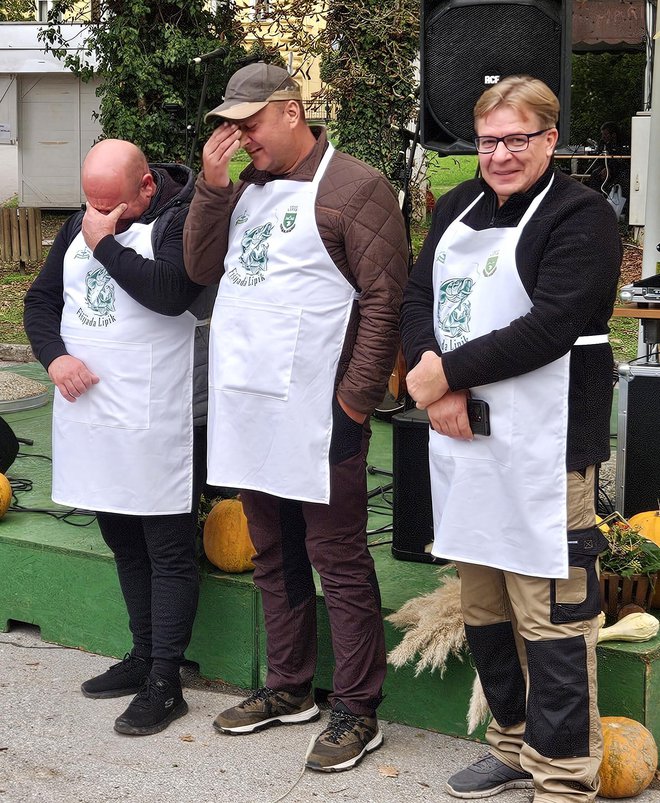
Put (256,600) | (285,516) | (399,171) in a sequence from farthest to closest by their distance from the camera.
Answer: (399,171), (256,600), (285,516)

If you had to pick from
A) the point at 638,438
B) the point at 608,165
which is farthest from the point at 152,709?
A: the point at 608,165

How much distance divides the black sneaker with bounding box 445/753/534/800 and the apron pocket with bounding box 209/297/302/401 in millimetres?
1166

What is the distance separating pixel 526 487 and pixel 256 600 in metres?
1.39

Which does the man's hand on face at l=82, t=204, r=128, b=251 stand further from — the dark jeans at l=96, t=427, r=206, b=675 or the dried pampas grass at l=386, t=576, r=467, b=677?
the dried pampas grass at l=386, t=576, r=467, b=677

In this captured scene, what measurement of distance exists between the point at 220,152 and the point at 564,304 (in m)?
1.06

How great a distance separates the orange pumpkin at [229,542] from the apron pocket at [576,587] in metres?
1.37

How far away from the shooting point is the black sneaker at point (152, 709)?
3.57 m

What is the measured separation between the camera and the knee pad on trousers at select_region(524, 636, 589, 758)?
2.83 metres

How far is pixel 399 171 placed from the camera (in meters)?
9.37

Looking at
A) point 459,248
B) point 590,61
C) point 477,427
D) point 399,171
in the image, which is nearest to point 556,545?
point 477,427

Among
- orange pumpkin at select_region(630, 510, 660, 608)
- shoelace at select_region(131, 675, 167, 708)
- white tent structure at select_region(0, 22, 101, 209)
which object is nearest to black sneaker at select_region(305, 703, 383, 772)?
shoelace at select_region(131, 675, 167, 708)

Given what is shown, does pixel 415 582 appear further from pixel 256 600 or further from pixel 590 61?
pixel 590 61

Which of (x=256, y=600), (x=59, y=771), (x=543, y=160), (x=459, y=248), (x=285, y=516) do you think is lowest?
(x=59, y=771)

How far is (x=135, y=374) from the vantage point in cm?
351
